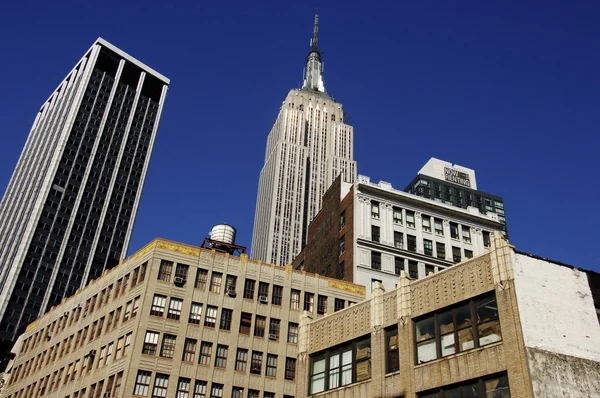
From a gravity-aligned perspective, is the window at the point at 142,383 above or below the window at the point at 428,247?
below

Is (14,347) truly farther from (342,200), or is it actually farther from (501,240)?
(501,240)

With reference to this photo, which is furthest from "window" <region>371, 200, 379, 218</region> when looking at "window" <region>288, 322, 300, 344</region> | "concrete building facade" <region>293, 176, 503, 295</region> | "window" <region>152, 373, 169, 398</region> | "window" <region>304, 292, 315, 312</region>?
"window" <region>152, 373, 169, 398</region>

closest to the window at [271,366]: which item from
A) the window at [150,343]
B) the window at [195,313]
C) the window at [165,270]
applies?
the window at [195,313]

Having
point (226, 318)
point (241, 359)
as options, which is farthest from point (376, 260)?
point (241, 359)

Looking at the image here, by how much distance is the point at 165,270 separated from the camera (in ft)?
188

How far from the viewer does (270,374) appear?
56250 mm

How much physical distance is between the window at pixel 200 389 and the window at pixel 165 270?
958 centimetres

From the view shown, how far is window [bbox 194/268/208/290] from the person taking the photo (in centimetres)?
5803

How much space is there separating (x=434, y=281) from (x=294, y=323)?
30599mm

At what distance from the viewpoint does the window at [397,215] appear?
76.7m

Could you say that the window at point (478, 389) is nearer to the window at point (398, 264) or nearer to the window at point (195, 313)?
the window at point (195, 313)

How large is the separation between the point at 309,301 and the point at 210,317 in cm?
1019

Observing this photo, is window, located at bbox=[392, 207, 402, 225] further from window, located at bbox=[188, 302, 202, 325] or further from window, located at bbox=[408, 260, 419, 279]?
window, located at bbox=[188, 302, 202, 325]

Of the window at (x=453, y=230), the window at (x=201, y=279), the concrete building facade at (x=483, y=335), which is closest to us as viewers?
the concrete building facade at (x=483, y=335)
